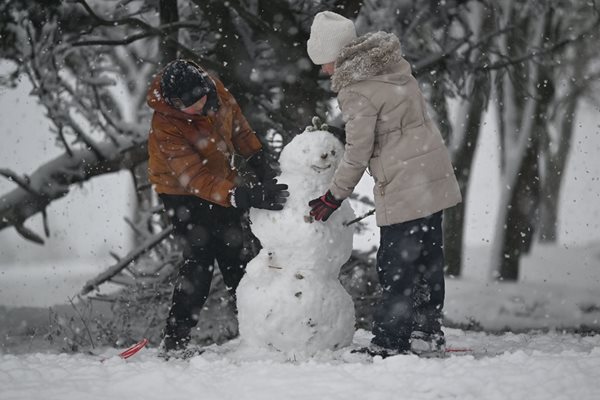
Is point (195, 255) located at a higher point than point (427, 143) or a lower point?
lower

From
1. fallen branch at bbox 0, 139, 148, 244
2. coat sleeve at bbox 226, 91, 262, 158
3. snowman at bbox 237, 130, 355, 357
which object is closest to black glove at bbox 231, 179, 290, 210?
snowman at bbox 237, 130, 355, 357

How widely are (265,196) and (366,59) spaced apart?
3.06 feet

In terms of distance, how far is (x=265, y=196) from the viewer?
3.85 m

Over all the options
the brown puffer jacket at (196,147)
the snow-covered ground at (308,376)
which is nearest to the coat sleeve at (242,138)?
the brown puffer jacket at (196,147)

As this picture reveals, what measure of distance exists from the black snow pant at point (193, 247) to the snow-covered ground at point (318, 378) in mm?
443

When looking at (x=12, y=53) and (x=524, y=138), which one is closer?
(x=12, y=53)

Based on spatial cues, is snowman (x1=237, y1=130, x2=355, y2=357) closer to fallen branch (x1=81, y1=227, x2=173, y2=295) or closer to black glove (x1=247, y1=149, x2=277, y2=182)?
black glove (x1=247, y1=149, x2=277, y2=182)

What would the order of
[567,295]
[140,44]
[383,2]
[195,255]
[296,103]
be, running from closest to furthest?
[195,255] → [296,103] → [383,2] → [567,295] → [140,44]

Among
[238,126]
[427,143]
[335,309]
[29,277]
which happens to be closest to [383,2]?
[238,126]

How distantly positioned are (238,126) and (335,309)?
1.39 meters

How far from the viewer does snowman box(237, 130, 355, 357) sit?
385 cm

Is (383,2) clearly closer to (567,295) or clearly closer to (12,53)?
(12,53)

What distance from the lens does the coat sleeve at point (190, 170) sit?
3.99m

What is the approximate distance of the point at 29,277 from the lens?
14875 millimetres
